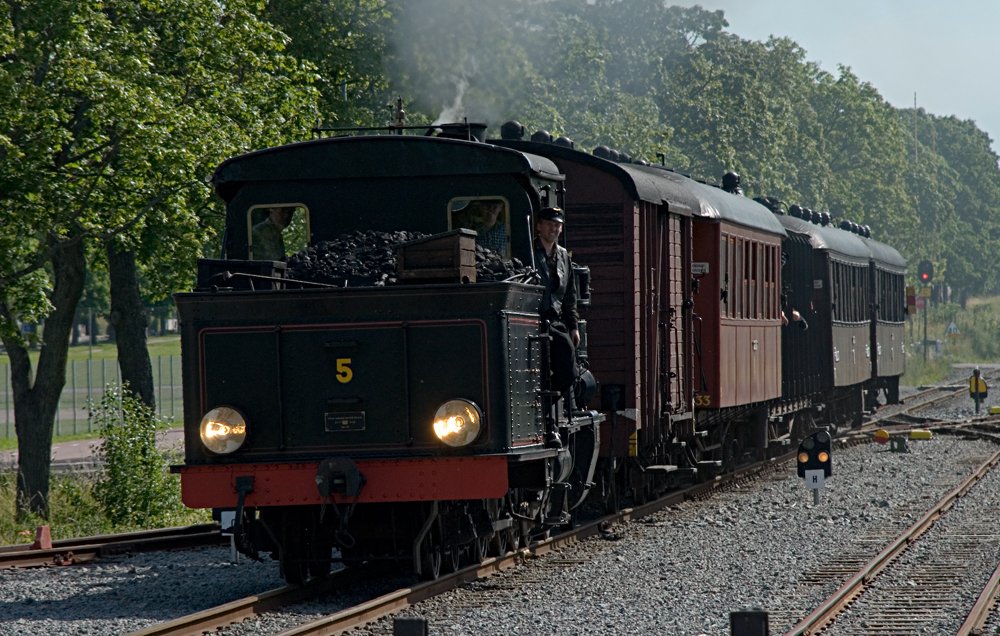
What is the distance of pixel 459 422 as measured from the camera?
32.0 feet

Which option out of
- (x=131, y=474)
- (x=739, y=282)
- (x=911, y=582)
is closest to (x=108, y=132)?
(x=131, y=474)

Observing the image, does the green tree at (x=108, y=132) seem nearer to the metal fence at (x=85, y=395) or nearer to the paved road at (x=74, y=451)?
the paved road at (x=74, y=451)

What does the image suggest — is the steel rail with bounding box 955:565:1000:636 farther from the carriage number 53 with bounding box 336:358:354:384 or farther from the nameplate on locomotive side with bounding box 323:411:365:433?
the carriage number 53 with bounding box 336:358:354:384

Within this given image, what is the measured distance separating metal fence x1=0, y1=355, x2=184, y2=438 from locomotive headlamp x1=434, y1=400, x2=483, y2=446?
2334 centimetres

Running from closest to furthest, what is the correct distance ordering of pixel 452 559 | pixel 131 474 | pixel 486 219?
pixel 486 219
pixel 452 559
pixel 131 474

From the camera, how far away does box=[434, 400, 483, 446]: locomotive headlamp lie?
32.0 feet

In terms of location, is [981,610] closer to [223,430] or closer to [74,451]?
[223,430]

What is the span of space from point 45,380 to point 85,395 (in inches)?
1221

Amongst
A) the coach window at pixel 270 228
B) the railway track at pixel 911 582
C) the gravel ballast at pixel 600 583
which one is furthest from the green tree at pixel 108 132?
the railway track at pixel 911 582

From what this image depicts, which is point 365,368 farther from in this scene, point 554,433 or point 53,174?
point 53,174

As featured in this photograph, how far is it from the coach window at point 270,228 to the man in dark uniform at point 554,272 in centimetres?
159

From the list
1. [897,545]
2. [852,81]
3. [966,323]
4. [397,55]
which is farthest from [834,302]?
[966,323]

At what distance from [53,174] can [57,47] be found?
1407 mm

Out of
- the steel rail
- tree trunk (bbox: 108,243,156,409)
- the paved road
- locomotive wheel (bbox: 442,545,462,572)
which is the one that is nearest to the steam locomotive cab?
locomotive wheel (bbox: 442,545,462,572)
